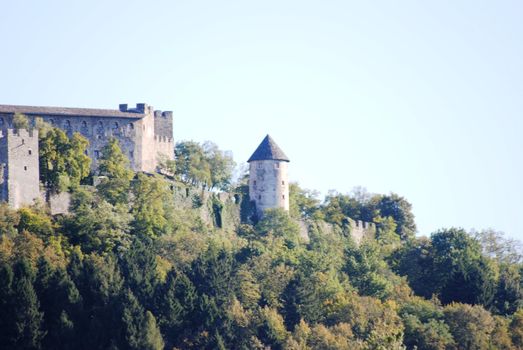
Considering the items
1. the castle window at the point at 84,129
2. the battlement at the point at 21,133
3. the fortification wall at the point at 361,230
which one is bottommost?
the fortification wall at the point at 361,230

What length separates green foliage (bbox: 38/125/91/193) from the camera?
88.9 meters

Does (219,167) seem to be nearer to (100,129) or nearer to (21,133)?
(100,129)

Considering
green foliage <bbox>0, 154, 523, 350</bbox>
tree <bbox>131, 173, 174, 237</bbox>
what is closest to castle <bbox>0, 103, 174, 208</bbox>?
green foliage <bbox>0, 154, 523, 350</bbox>

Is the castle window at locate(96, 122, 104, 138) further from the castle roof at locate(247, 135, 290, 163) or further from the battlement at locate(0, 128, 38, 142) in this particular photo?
the battlement at locate(0, 128, 38, 142)

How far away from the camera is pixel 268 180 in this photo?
97312 millimetres

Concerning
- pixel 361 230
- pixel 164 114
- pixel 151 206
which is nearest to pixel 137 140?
pixel 164 114

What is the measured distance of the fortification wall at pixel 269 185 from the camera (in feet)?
318

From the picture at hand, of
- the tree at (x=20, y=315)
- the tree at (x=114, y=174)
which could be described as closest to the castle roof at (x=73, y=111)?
the tree at (x=114, y=174)

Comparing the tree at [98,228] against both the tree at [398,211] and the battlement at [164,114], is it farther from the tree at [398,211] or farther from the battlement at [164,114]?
→ the tree at [398,211]

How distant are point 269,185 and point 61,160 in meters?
13.9

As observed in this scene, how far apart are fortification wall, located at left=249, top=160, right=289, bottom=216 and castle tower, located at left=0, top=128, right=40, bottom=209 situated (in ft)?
52.3

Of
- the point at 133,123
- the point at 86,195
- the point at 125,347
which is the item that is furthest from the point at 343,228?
the point at 125,347

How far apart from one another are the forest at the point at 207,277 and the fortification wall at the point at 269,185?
873 mm

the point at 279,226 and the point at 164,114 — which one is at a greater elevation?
the point at 164,114
